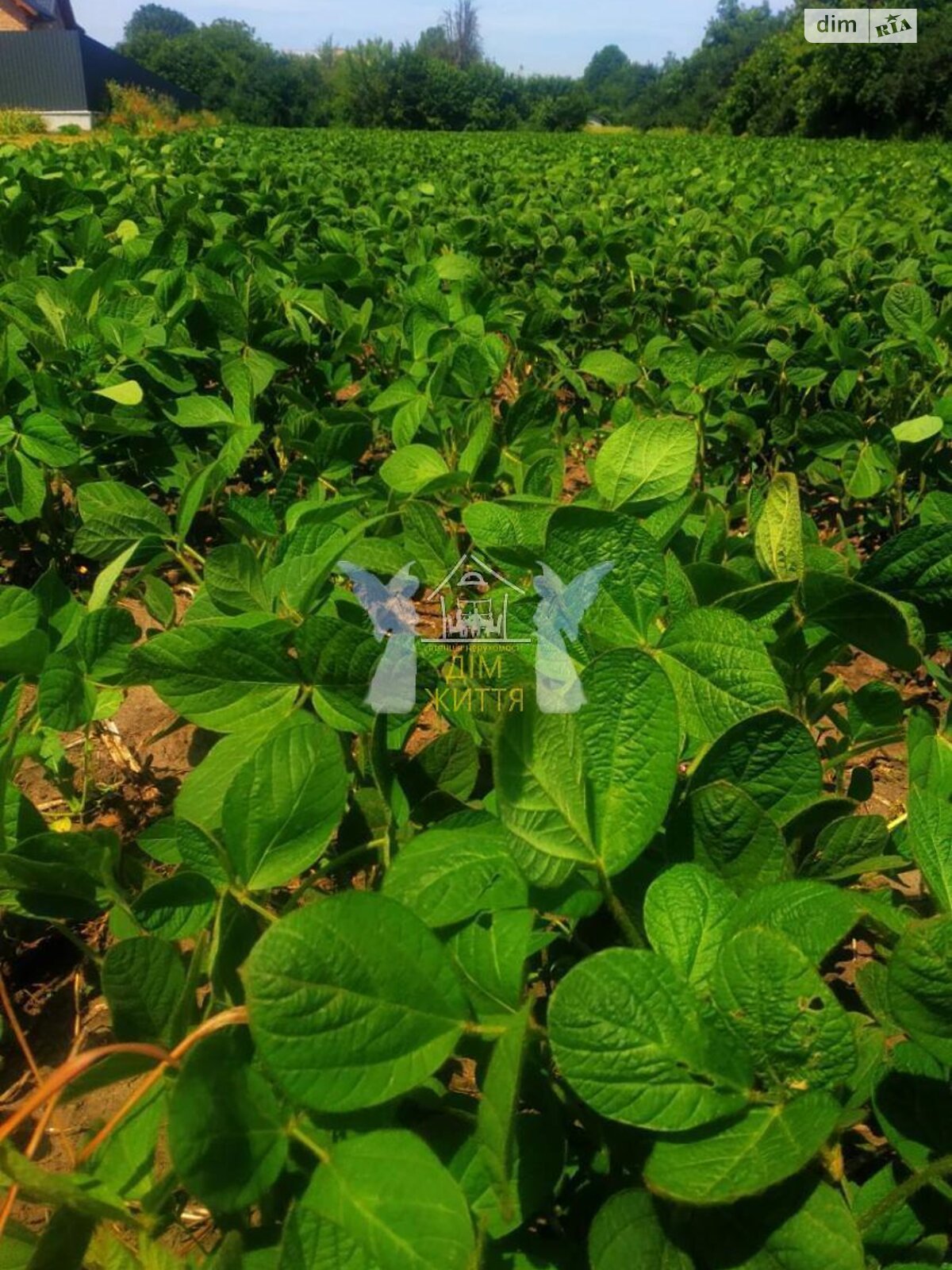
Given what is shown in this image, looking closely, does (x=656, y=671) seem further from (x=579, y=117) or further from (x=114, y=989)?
(x=579, y=117)

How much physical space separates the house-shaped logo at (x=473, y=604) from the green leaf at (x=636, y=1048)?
33 cm

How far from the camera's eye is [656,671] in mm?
589

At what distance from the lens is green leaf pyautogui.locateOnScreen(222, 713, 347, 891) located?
65 cm

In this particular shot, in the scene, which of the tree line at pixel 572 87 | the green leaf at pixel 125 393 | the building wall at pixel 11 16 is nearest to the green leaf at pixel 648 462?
the green leaf at pixel 125 393

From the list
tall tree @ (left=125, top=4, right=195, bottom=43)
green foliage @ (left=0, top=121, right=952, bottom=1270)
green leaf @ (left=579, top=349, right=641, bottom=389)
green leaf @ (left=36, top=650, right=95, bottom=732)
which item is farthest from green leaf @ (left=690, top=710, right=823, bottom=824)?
tall tree @ (left=125, top=4, right=195, bottom=43)

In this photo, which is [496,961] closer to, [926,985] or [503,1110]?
[503,1110]

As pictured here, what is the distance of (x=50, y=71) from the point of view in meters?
41.7

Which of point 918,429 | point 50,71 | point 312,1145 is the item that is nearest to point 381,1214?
point 312,1145

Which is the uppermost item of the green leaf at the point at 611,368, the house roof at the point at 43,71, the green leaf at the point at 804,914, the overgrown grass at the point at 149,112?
the house roof at the point at 43,71

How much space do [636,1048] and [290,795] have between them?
275mm

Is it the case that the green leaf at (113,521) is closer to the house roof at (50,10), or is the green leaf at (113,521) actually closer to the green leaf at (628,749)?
the green leaf at (628,749)

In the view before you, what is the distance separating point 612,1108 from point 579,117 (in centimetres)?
5603

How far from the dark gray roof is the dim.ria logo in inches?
1853

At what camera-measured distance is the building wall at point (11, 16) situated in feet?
154
